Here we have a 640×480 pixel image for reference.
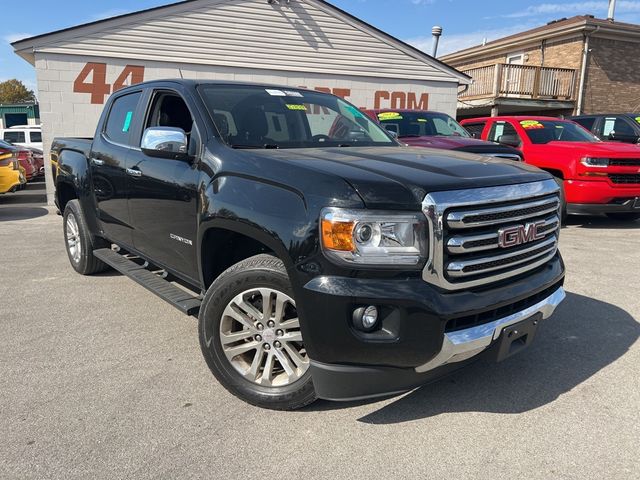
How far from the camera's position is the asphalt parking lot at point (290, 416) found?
7.86ft

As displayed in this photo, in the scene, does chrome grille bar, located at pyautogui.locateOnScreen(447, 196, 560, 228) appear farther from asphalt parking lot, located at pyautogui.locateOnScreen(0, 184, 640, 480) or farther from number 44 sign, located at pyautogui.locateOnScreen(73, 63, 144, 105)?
number 44 sign, located at pyautogui.locateOnScreen(73, 63, 144, 105)

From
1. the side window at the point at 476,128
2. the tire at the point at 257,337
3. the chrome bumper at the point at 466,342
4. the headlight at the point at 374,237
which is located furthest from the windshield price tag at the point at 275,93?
the side window at the point at 476,128

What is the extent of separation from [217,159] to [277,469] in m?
1.78

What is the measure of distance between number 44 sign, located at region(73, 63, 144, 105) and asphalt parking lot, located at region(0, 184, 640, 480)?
867 cm

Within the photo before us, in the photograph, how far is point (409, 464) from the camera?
240 centimetres

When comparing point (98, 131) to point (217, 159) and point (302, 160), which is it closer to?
point (217, 159)

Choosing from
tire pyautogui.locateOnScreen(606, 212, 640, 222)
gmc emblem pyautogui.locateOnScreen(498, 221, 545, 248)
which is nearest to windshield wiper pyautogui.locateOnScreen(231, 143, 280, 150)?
gmc emblem pyautogui.locateOnScreen(498, 221, 545, 248)

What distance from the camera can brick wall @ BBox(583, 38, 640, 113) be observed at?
69.8 feet

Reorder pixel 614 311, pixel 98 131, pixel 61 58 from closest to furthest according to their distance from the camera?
pixel 614 311 → pixel 98 131 → pixel 61 58

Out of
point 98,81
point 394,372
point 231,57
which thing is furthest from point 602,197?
point 98,81

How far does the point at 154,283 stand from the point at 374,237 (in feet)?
7.09

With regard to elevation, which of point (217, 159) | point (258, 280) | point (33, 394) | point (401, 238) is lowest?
point (33, 394)

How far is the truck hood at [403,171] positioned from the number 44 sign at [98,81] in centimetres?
1001

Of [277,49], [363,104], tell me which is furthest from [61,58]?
[363,104]
